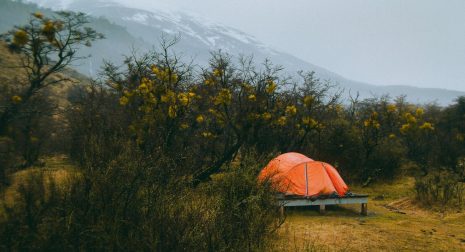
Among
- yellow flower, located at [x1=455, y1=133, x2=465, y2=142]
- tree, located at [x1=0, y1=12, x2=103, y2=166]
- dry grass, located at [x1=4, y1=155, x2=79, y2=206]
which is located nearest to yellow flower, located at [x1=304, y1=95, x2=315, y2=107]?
yellow flower, located at [x1=455, y1=133, x2=465, y2=142]

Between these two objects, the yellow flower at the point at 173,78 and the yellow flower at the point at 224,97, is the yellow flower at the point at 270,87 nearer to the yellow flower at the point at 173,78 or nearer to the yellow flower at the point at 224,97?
the yellow flower at the point at 224,97

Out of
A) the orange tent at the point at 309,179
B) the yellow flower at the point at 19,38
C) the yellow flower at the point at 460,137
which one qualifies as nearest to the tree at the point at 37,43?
the yellow flower at the point at 19,38

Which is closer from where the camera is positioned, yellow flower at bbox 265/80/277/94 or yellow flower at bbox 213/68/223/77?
yellow flower at bbox 265/80/277/94

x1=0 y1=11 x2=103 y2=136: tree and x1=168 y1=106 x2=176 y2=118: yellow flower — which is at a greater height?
x1=0 y1=11 x2=103 y2=136: tree

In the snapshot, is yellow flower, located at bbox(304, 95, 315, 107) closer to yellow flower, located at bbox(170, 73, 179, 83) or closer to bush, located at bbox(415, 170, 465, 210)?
bush, located at bbox(415, 170, 465, 210)

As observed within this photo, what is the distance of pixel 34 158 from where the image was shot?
68.0ft

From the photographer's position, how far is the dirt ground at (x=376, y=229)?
9883 millimetres

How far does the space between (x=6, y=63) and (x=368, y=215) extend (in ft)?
192

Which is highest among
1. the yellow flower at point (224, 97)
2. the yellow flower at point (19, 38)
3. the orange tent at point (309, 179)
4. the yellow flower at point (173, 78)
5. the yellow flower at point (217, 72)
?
the yellow flower at point (19, 38)

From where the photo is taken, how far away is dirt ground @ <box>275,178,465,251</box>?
9.88 meters

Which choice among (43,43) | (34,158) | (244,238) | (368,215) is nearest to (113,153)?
(244,238)

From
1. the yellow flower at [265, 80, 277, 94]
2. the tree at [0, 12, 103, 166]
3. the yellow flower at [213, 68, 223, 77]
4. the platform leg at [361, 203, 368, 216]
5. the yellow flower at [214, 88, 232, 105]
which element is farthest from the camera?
the yellow flower at [213, 68, 223, 77]

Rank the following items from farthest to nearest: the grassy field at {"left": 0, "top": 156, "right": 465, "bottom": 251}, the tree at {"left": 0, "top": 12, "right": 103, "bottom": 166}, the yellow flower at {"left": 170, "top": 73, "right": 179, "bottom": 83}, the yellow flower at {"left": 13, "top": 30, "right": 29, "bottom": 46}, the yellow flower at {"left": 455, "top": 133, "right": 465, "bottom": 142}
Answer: the yellow flower at {"left": 455, "top": 133, "right": 465, "bottom": 142} < the yellow flower at {"left": 170, "top": 73, "right": 179, "bottom": 83} < the tree at {"left": 0, "top": 12, "right": 103, "bottom": 166} < the yellow flower at {"left": 13, "top": 30, "right": 29, "bottom": 46} < the grassy field at {"left": 0, "top": 156, "right": 465, "bottom": 251}

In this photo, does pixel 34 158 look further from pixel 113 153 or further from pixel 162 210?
pixel 162 210
